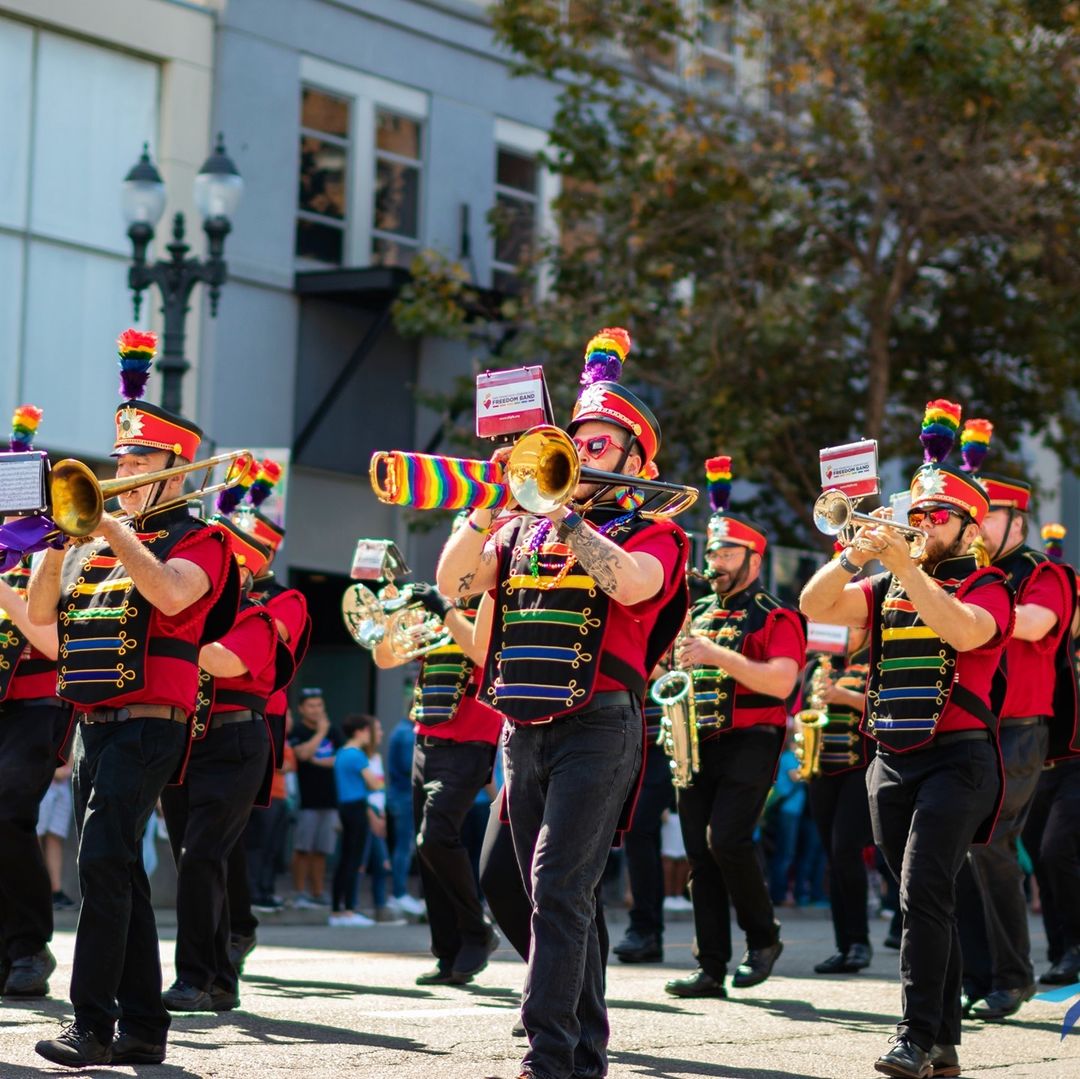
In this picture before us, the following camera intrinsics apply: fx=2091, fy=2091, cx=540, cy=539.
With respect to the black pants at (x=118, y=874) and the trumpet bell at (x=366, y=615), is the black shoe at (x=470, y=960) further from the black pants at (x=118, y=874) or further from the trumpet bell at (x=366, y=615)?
the black pants at (x=118, y=874)

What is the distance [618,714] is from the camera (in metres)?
6.71

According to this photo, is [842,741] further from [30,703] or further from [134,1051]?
[134,1051]

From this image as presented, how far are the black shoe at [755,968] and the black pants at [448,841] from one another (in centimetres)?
126

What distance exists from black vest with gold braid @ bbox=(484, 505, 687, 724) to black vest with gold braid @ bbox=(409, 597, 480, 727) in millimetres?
3313

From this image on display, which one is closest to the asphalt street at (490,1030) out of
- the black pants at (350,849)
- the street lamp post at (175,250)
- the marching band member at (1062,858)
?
the marching band member at (1062,858)

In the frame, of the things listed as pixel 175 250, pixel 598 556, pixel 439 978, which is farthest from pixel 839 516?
pixel 175 250

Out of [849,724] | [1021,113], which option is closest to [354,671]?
[1021,113]

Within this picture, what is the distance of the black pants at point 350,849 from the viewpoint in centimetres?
1616

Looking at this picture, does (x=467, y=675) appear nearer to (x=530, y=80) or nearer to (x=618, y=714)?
(x=618, y=714)

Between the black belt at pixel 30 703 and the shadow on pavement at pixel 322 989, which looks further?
the shadow on pavement at pixel 322 989

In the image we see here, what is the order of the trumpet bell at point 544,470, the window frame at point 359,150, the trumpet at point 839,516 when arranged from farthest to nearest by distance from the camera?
the window frame at point 359,150, the trumpet at point 839,516, the trumpet bell at point 544,470

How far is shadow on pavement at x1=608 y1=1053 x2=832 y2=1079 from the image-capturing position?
24.7 ft

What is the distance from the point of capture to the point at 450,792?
10258 millimetres

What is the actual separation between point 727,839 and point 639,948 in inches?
71.1
